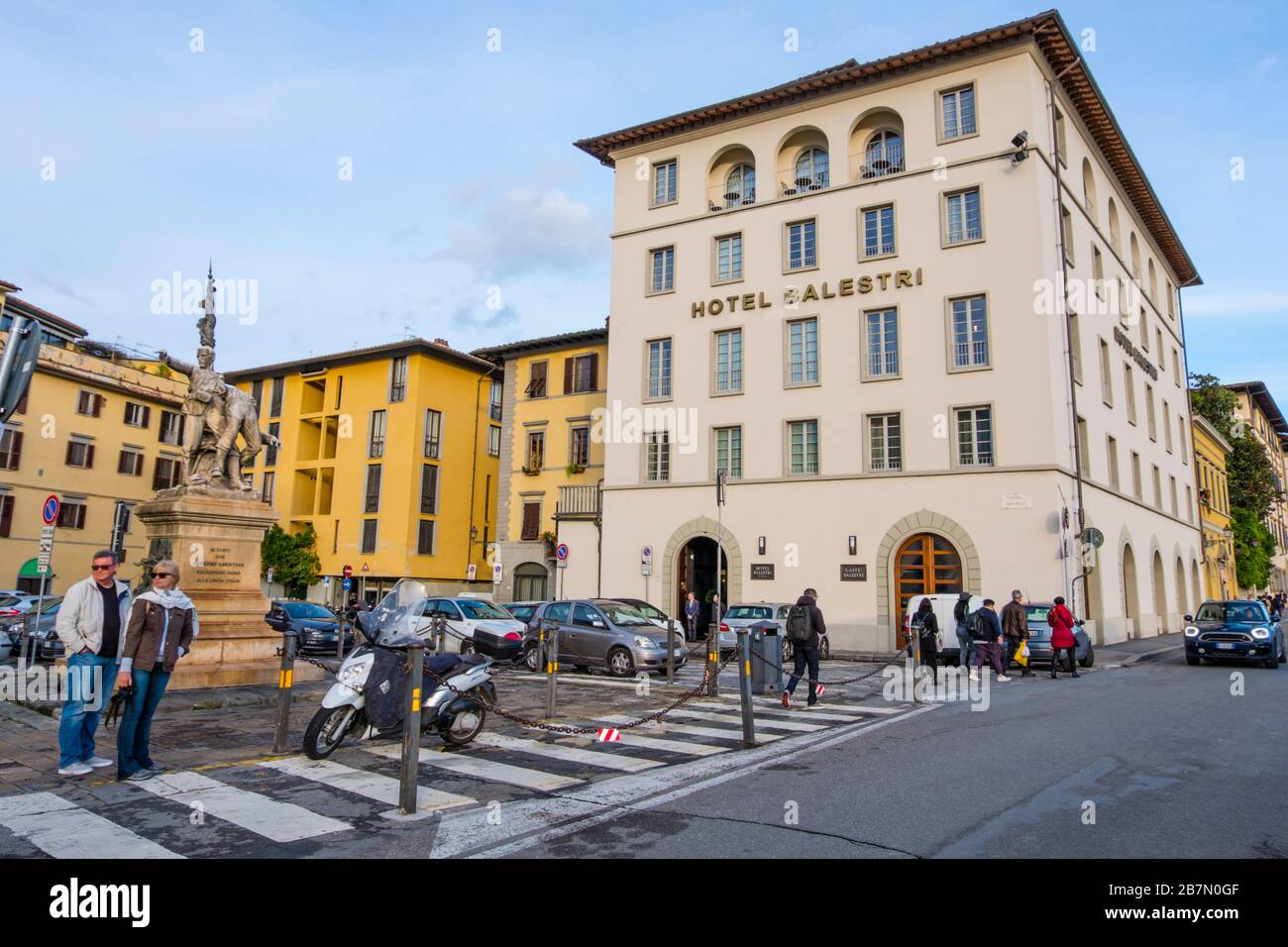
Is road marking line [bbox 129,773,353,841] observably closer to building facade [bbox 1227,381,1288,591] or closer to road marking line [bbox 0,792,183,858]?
road marking line [bbox 0,792,183,858]

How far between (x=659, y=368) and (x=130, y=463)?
32.6 m

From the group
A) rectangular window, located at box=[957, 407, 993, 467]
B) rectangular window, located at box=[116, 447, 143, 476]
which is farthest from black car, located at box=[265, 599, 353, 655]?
rectangular window, located at box=[116, 447, 143, 476]

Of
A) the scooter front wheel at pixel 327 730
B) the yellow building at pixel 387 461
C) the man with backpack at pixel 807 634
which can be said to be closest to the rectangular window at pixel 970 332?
the man with backpack at pixel 807 634

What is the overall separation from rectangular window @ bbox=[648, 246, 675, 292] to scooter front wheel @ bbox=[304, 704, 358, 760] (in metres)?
23.5

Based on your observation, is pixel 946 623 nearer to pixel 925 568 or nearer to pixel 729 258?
pixel 925 568

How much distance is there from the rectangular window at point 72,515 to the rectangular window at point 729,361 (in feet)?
112

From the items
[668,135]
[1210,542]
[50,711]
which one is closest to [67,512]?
[668,135]

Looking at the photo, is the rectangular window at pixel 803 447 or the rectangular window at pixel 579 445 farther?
the rectangular window at pixel 579 445

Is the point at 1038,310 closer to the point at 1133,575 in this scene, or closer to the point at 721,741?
the point at 1133,575

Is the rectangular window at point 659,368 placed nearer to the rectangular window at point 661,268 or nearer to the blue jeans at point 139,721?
the rectangular window at point 661,268

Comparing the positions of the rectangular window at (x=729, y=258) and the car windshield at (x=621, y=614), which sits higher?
the rectangular window at (x=729, y=258)

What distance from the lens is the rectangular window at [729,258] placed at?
2848cm

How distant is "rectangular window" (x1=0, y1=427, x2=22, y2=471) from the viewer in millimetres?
39594

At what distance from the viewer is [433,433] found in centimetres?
4209
